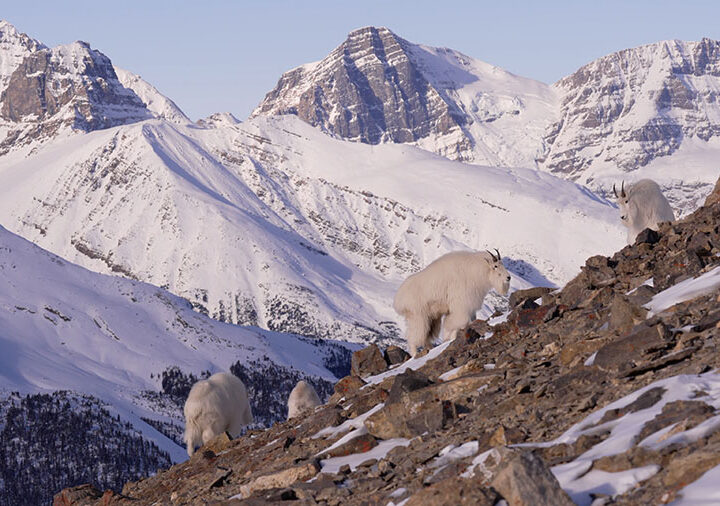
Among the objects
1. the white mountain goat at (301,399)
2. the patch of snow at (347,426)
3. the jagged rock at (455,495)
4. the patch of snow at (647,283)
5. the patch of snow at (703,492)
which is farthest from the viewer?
the white mountain goat at (301,399)

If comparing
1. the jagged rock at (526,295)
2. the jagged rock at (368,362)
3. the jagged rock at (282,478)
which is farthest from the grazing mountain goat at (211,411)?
the jagged rock at (282,478)

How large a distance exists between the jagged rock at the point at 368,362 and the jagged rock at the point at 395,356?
0.55 feet

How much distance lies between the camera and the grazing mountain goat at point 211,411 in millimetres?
37094

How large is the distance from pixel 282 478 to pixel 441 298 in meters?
13.8

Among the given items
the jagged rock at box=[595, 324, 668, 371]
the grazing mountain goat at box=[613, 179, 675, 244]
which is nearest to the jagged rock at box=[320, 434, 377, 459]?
the jagged rock at box=[595, 324, 668, 371]

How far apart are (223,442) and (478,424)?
1071 cm

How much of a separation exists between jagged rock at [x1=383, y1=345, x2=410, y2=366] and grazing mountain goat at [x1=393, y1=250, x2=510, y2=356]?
0.31 meters

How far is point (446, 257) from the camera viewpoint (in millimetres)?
30938

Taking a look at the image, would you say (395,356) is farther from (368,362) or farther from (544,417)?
(544,417)

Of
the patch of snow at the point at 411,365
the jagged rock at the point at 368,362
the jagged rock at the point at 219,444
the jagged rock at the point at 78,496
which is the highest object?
the patch of snow at the point at 411,365

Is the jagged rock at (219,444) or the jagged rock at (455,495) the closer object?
the jagged rock at (455,495)

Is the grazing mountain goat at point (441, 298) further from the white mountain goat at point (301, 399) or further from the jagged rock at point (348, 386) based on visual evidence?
the white mountain goat at point (301, 399)

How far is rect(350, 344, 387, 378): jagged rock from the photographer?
96.3 ft

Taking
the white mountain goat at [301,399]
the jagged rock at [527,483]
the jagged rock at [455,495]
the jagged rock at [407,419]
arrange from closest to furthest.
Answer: the jagged rock at [527,483]
the jagged rock at [455,495]
the jagged rock at [407,419]
the white mountain goat at [301,399]
